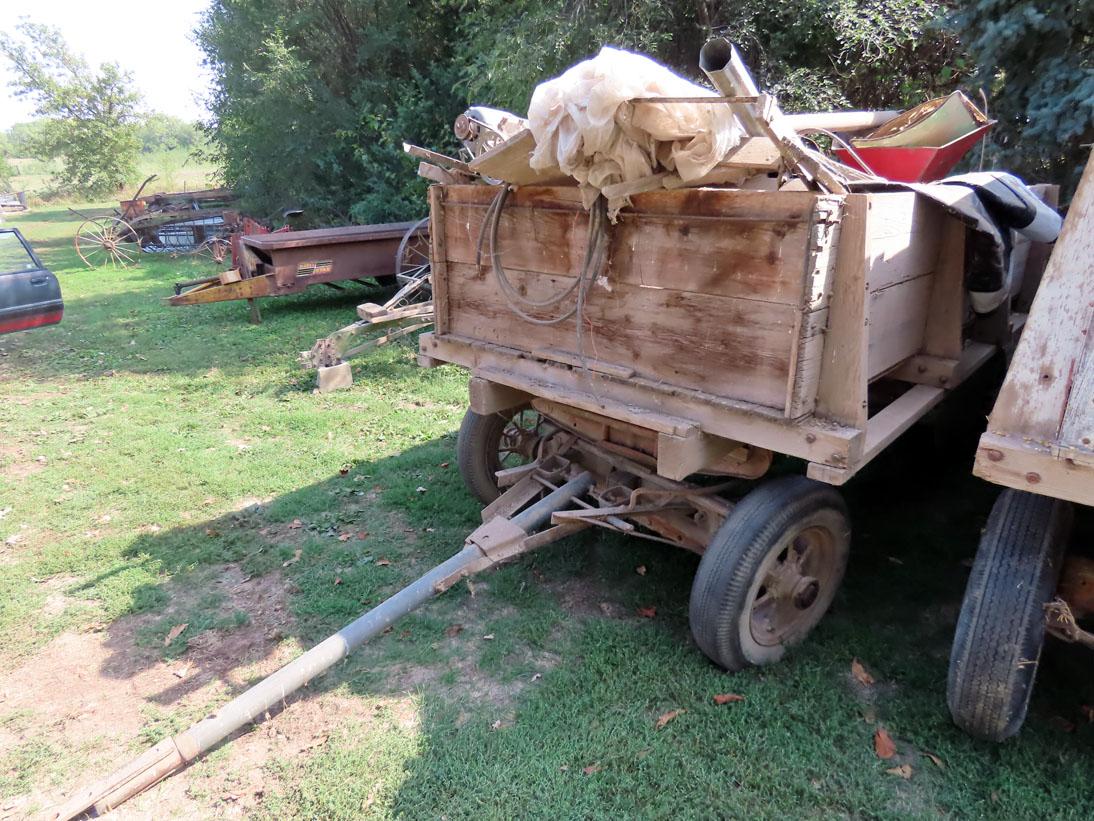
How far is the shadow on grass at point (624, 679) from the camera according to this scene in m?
2.47

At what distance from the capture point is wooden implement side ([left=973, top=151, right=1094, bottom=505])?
1869mm

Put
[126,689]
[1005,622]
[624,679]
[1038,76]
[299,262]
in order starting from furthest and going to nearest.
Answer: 1. [299,262]
2. [1038,76]
3. [126,689]
4. [624,679]
5. [1005,622]

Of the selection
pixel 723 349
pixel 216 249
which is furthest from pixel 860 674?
pixel 216 249

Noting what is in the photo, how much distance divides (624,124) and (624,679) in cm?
216

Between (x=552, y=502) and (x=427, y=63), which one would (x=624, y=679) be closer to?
(x=552, y=502)

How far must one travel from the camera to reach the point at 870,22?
7.28 meters

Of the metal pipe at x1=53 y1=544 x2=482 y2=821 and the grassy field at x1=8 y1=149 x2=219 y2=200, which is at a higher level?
the grassy field at x1=8 y1=149 x2=219 y2=200

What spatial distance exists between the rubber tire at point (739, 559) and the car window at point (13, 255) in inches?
321

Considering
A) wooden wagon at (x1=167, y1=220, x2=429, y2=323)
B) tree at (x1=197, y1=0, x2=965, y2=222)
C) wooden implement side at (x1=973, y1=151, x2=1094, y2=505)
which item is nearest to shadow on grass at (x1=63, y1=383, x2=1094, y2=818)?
wooden implement side at (x1=973, y1=151, x2=1094, y2=505)

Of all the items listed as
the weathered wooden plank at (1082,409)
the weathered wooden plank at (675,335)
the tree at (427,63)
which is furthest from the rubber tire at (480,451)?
the tree at (427,63)

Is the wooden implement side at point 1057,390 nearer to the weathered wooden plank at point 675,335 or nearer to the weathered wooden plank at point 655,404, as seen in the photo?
the weathered wooden plank at point 655,404

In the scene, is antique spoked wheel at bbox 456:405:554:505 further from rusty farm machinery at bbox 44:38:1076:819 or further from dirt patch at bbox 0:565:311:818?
dirt patch at bbox 0:565:311:818

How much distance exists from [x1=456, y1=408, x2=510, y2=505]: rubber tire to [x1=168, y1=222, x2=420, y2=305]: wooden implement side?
Answer: 6.03m

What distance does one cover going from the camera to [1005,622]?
2381 millimetres
